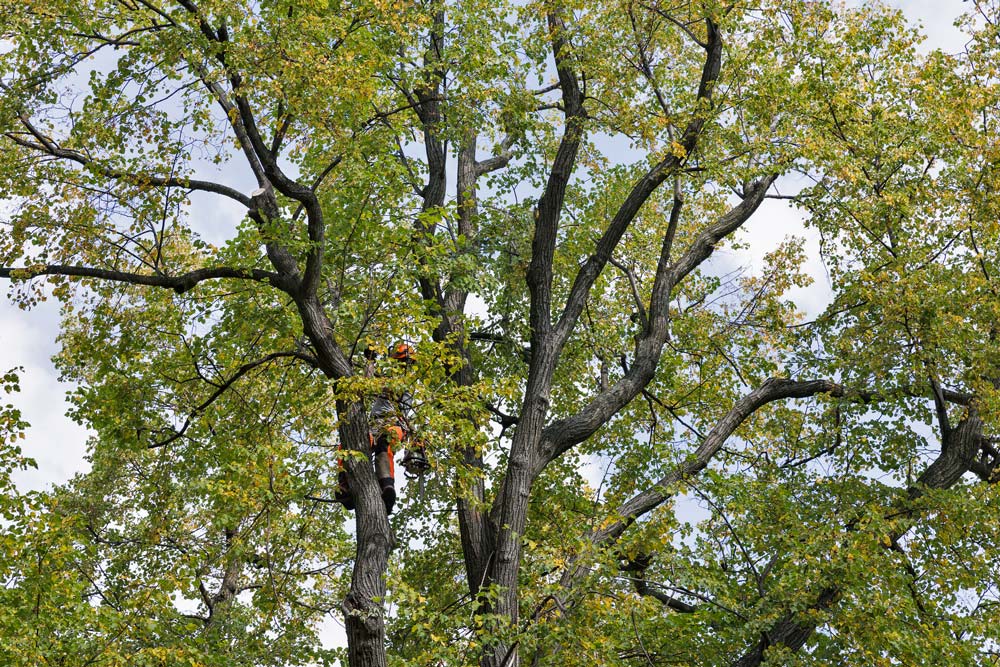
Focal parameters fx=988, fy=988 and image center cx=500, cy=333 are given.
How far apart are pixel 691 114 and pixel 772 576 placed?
5.68m

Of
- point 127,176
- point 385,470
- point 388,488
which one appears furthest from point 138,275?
A: point 388,488

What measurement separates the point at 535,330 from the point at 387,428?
9.83 feet

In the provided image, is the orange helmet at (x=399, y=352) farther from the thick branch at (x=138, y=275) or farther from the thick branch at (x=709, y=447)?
the thick branch at (x=709, y=447)

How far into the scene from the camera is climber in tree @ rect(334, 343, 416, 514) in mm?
9547

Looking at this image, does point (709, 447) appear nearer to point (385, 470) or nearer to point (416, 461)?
point (416, 461)

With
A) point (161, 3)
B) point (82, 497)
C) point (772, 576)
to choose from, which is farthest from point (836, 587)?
point (82, 497)

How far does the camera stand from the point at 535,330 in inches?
465

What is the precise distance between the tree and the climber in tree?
194mm

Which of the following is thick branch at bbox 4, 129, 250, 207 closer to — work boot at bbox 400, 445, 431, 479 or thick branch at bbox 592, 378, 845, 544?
work boot at bbox 400, 445, 431, 479

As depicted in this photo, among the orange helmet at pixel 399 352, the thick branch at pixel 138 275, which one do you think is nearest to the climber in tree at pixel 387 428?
the orange helmet at pixel 399 352

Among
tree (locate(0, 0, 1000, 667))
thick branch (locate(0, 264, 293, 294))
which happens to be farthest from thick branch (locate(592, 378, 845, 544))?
thick branch (locate(0, 264, 293, 294))

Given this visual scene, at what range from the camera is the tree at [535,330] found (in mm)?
9945

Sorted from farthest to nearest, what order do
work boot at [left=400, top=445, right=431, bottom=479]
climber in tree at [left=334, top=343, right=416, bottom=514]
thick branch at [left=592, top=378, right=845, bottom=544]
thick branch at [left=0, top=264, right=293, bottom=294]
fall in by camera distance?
thick branch at [left=592, top=378, right=845, bottom=544]
work boot at [left=400, top=445, right=431, bottom=479]
thick branch at [left=0, top=264, right=293, bottom=294]
climber in tree at [left=334, top=343, right=416, bottom=514]

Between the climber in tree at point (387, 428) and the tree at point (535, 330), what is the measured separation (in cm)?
19
